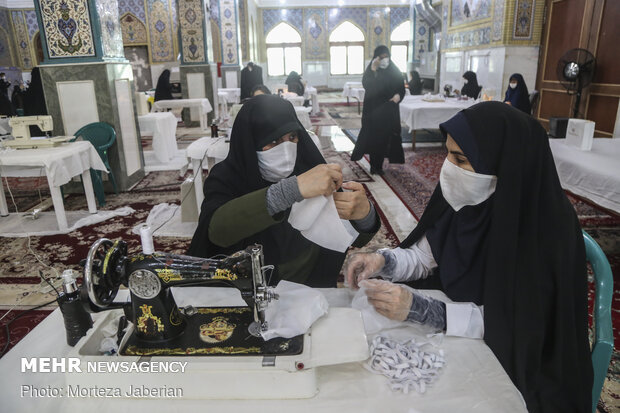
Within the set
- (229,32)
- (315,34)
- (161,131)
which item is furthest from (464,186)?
(315,34)

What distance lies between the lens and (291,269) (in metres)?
1.72

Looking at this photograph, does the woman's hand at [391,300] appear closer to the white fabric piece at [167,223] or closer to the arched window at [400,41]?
the white fabric piece at [167,223]

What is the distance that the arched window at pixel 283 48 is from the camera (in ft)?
66.6

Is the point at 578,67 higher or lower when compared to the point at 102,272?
higher

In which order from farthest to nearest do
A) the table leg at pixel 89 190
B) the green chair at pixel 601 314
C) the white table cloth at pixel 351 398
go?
1. the table leg at pixel 89 190
2. the green chair at pixel 601 314
3. the white table cloth at pixel 351 398

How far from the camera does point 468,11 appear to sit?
34.2ft

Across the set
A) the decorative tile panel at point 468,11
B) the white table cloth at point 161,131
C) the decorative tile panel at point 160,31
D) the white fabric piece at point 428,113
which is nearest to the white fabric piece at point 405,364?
the white table cloth at point 161,131

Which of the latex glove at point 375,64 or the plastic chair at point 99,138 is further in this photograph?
the latex glove at point 375,64

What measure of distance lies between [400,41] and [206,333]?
21.5 metres

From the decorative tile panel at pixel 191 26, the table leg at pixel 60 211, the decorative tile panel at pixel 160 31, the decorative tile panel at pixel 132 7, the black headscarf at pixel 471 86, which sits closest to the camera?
the table leg at pixel 60 211

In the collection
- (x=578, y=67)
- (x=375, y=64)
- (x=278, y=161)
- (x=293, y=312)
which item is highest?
(x=375, y=64)

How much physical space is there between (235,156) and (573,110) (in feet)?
24.3

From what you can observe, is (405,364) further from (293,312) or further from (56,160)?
(56,160)

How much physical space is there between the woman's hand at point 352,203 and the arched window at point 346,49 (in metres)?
20.1
